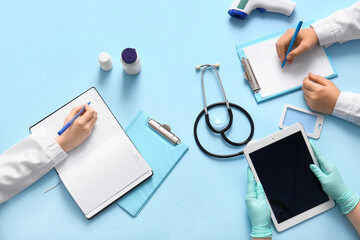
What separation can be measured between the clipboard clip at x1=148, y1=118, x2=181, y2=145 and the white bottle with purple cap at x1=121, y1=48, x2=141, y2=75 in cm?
18

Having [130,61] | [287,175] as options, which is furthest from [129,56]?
[287,175]

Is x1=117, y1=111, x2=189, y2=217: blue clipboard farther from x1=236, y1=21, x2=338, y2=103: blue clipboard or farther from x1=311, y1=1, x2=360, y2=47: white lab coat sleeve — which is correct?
x1=311, y1=1, x2=360, y2=47: white lab coat sleeve

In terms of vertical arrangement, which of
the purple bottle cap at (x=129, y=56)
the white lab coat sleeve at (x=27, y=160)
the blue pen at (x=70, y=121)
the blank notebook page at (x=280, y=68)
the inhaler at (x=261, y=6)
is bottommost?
the blank notebook page at (x=280, y=68)

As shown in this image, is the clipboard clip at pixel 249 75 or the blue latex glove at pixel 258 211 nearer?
the blue latex glove at pixel 258 211

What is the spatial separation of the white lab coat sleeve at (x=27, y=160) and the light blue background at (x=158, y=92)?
1.7 inches

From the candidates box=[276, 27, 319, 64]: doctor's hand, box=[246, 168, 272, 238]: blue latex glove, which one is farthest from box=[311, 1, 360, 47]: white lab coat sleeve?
box=[246, 168, 272, 238]: blue latex glove

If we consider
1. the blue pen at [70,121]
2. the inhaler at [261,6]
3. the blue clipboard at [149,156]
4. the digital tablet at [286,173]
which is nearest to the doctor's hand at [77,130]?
the blue pen at [70,121]

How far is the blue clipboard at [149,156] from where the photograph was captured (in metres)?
0.96

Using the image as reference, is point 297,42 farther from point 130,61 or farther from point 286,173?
point 130,61

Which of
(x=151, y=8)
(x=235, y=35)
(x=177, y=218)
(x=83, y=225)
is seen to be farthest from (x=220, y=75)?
(x=83, y=225)

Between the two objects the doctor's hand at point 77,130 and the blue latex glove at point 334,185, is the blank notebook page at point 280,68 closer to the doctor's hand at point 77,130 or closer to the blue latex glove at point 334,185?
the blue latex glove at point 334,185

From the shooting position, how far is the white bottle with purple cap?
0.95 m

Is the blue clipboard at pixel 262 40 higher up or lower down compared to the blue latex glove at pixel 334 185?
higher up

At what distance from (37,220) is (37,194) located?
8cm
